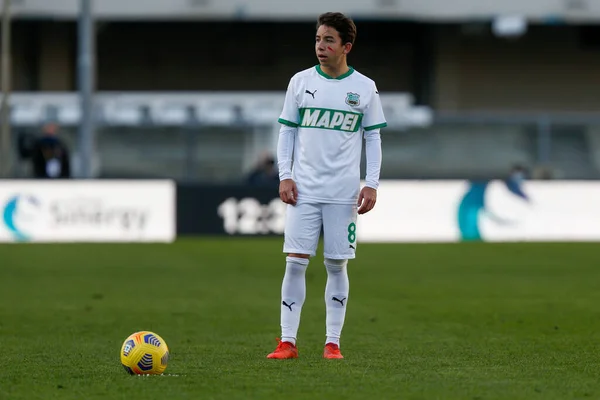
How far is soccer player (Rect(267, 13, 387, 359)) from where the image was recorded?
7945 mm

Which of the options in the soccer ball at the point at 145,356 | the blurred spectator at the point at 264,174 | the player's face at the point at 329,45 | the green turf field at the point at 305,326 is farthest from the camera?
the blurred spectator at the point at 264,174

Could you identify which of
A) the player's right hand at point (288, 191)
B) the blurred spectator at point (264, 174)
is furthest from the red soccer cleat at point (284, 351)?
the blurred spectator at point (264, 174)

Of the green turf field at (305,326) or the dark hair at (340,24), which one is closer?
the green turf field at (305,326)

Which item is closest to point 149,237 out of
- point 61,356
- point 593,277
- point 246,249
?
point 246,249

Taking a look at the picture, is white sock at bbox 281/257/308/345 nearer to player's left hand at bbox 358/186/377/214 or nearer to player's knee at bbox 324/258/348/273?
player's knee at bbox 324/258/348/273

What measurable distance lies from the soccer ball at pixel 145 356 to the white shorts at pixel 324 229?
1.17 meters

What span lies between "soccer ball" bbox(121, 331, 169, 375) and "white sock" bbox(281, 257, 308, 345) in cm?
105

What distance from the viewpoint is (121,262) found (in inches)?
727

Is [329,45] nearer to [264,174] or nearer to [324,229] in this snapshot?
[324,229]

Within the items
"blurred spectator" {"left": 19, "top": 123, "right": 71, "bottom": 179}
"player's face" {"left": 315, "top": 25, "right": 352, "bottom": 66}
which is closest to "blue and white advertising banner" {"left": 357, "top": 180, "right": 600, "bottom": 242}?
"blurred spectator" {"left": 19, "top": 123, "right": 71, "bottom": 179}

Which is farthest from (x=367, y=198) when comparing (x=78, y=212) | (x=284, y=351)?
(x=78, y=212)

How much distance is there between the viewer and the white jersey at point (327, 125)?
7.96 m

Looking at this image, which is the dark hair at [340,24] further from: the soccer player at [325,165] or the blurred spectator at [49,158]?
the blurred spectator at [49,158]

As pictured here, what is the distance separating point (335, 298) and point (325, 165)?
836 mm
